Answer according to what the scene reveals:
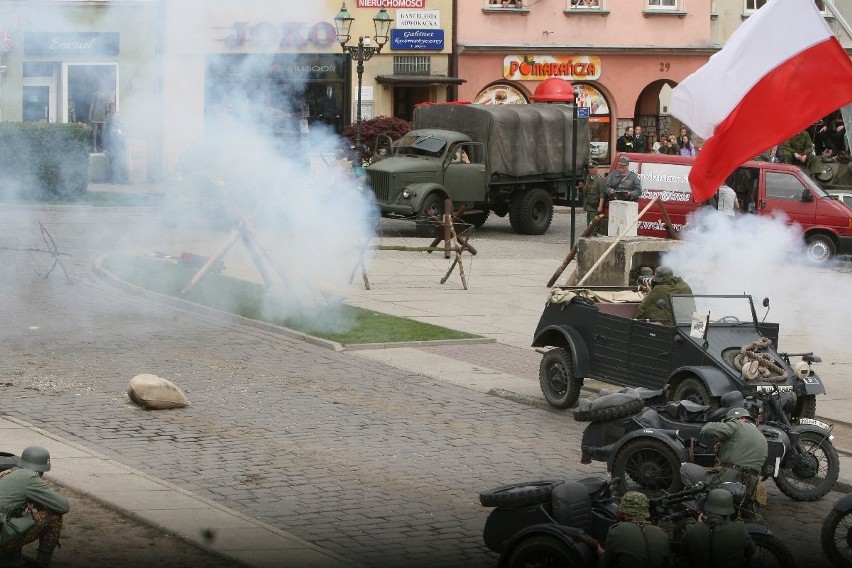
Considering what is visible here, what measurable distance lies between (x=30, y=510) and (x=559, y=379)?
715cm

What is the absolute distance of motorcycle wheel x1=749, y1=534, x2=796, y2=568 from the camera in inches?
355

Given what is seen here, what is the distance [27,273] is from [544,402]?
35.3 feet

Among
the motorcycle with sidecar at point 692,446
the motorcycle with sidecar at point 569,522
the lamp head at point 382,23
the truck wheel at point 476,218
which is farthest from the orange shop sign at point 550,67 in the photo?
the motorcycle with sidecar at point 569,522

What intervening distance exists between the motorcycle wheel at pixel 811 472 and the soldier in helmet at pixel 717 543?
2.94m

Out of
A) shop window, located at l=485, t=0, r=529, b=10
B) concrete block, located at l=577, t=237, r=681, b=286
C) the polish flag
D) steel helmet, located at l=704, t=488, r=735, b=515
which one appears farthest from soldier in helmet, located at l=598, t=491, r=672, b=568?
shop window, located at l=485, t=0, r=529, b=10

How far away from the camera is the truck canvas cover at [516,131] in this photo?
31109mm

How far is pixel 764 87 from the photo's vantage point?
50.1 ft

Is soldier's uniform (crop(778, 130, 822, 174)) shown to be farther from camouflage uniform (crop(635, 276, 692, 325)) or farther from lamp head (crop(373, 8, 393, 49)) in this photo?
camouflage uniform (crop(635, 276, 692, 325))

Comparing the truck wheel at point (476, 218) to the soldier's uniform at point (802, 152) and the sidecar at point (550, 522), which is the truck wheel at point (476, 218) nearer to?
the soldier's uniform at point (802, 152)

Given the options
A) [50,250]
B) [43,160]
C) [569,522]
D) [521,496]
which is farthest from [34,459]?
[43,160]

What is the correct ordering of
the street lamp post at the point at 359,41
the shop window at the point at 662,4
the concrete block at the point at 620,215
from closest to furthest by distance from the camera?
the street lamp post at the point at 359,41 → the concrete block at the point at 620,215 → the shop window at the point at 662,4

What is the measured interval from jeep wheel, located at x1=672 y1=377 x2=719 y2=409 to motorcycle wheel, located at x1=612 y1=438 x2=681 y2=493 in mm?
1852

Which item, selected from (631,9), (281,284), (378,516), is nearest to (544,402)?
(378,516)

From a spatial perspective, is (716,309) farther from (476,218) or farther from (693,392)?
(476,218)
